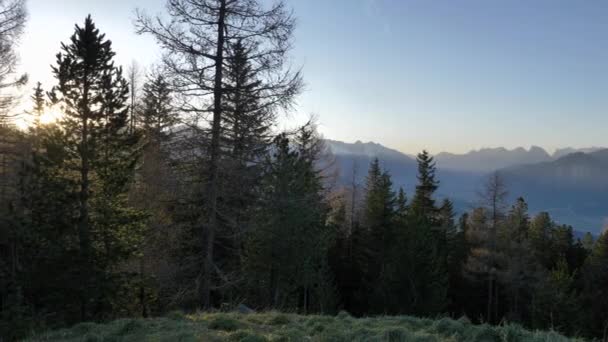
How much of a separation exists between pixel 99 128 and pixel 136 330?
8.93 meters

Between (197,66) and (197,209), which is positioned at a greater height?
(197,66)

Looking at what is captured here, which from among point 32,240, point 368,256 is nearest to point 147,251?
point 32,240

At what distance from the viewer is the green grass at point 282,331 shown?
17.6 feet

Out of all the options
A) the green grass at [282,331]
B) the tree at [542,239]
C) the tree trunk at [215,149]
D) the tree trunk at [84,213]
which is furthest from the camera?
the tree at [542,239]

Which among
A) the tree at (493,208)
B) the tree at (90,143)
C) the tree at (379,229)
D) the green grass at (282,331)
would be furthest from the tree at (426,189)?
the green grass at (282,331)

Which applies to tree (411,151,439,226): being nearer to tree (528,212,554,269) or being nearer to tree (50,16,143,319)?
tree (528,212,554,269)

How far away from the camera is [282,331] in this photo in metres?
5.98

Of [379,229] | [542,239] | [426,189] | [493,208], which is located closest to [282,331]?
[379,229]

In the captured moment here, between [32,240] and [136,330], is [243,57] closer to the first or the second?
[136,330]

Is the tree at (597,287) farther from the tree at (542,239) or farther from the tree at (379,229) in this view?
the tree at (379,229)

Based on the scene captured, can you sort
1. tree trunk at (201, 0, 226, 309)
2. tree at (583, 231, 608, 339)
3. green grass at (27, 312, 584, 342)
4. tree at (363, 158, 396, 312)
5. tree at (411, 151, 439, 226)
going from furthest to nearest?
tree at (411, 151, 439, 226) < tree at (363, 158, 396, 312) < tree at (583, 231, 608, 339) < tree trunk at (201, 0, 226, 309) < green grass at (27, 312, 584, 342)

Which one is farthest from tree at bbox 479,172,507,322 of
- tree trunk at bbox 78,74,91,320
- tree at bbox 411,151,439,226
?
tree trunk at bbox 78,74,91,320

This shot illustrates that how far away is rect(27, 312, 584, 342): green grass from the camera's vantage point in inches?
212

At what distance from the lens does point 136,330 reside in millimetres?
6465
